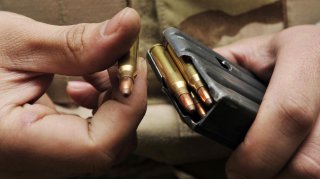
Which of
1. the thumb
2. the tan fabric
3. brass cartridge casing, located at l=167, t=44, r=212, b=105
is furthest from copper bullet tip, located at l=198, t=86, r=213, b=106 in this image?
the tan fabric

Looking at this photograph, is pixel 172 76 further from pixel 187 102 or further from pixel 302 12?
pixel 302 12

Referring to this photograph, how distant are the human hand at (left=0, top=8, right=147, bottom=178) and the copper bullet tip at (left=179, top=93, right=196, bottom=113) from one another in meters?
0.07

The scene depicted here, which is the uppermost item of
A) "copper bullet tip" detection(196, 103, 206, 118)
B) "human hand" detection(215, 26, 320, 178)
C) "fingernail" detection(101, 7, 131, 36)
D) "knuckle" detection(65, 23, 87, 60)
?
"fingernail" detection(101, 7, 131, 36)

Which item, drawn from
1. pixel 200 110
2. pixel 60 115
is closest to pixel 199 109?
pixel 200 110

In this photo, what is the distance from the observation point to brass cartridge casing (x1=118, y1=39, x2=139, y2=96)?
506 millimetres

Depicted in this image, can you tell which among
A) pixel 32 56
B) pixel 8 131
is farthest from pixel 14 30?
pixel 8 131

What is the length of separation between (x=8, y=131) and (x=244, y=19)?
53 cm

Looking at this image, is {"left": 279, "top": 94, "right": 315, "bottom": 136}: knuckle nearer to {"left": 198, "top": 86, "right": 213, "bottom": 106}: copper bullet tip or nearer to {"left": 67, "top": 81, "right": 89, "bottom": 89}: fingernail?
{"left": 198, "top": 86, "right": 213, "bottom": 106}: copper bullet tip

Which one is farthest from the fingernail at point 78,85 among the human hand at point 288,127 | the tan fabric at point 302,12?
the tan fabric at point 302,12

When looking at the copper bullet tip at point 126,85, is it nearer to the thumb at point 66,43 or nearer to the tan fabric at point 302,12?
the thumb at point 66,43

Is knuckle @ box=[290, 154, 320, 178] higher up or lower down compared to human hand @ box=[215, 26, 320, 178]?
lower down

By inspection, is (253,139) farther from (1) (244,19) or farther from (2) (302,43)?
(1) (244,19)

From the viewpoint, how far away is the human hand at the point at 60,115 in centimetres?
54

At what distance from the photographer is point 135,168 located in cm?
94
